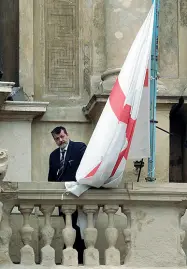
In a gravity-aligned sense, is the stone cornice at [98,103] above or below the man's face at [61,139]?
above

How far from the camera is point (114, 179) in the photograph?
14430mm

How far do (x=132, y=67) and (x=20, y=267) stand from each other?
2.15 metres

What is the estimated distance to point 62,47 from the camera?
17.3 metres

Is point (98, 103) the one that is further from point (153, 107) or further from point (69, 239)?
point (69, 239)

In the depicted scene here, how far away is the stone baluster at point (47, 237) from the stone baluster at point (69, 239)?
0.36ft

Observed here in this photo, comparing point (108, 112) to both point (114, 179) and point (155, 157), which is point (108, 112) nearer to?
point (114, 179)

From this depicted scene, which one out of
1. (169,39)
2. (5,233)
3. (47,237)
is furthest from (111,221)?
(169,39)

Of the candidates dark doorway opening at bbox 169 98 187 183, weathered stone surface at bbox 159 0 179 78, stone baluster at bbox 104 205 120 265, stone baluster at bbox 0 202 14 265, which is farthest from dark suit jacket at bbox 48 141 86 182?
dark doorway opening at bbox 169 98 187 183

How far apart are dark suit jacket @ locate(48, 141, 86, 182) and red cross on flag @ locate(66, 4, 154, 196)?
2.37 feet

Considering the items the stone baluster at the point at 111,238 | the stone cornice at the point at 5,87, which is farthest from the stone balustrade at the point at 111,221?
the stone cornice at the point at 5,87

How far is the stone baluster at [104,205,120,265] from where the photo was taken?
1439 cm

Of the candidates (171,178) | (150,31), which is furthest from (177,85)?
(150,31)

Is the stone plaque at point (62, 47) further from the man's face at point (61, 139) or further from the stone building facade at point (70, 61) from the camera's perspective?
the man's face at point (61, 139)

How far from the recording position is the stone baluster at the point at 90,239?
14.3 m
